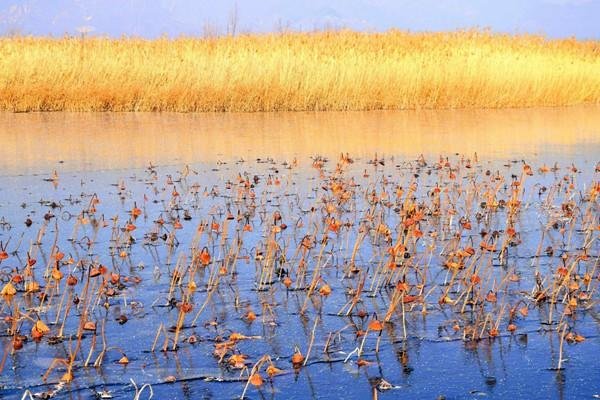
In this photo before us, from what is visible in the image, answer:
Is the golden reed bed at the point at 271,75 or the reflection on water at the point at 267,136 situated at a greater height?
the golden reed bed at the point at 271,75

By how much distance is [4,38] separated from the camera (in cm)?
2250

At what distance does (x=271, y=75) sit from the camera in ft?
64.3

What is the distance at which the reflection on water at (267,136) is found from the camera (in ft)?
38.7

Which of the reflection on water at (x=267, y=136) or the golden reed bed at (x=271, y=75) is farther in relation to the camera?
the golden reed bed at (x=271, y=75)

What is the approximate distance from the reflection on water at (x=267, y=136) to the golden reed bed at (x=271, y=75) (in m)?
1.08

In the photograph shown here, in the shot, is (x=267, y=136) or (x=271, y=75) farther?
(x=271, y=75)

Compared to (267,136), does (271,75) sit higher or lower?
higher

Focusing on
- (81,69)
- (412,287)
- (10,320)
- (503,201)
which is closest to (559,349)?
(412,287)

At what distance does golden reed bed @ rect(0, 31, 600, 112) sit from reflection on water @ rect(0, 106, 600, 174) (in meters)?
1.08

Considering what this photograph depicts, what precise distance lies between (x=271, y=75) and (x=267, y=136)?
5816mm

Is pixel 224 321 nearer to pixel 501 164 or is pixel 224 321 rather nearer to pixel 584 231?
pixel 584 231

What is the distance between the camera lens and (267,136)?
14031mm

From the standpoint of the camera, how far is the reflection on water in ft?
38.7

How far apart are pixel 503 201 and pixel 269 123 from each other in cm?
898
